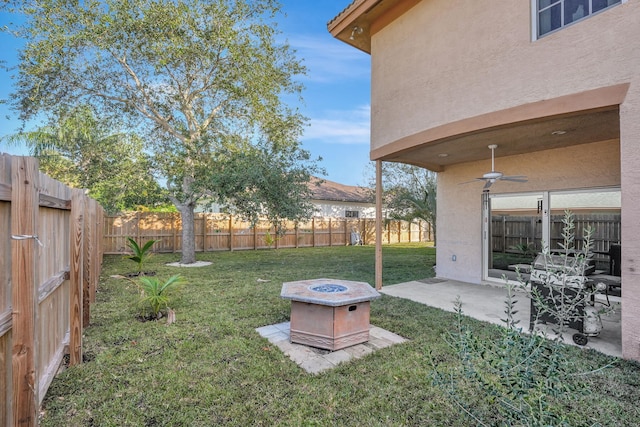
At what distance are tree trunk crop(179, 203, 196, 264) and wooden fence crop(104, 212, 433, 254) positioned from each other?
1119 millimetres

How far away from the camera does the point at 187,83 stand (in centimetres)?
1084

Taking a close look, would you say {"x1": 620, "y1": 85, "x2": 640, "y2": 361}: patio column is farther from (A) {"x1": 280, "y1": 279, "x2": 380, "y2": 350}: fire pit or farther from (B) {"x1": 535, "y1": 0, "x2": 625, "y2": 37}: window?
(A) {"x1": 280, "y1": 279, "x2": 380, "y2": 350}: fire pit

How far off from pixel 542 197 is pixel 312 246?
1249cm

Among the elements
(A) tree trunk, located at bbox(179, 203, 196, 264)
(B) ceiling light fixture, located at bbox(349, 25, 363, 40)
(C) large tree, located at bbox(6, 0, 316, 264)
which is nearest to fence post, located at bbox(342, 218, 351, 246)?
(C) large tree, located at bbox(6, 0, 316, 264)

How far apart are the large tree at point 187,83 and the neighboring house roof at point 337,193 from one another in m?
9.73

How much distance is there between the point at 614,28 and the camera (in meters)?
3.54

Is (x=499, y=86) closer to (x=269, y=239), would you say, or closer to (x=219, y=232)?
(x=269, y=239)

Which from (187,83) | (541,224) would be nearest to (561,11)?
(541,224)

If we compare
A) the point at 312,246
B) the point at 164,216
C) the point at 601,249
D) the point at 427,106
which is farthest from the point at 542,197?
the point at 164,216

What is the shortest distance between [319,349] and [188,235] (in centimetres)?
870

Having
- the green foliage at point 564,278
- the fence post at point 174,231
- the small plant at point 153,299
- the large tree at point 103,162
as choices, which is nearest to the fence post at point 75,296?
the small plant at point 153,299

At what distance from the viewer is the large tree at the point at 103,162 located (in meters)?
11.2

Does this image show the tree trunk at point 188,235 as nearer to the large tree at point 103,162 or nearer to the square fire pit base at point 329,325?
the large tree at point 103,162

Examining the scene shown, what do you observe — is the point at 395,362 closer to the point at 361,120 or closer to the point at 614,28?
the point at 614,28
